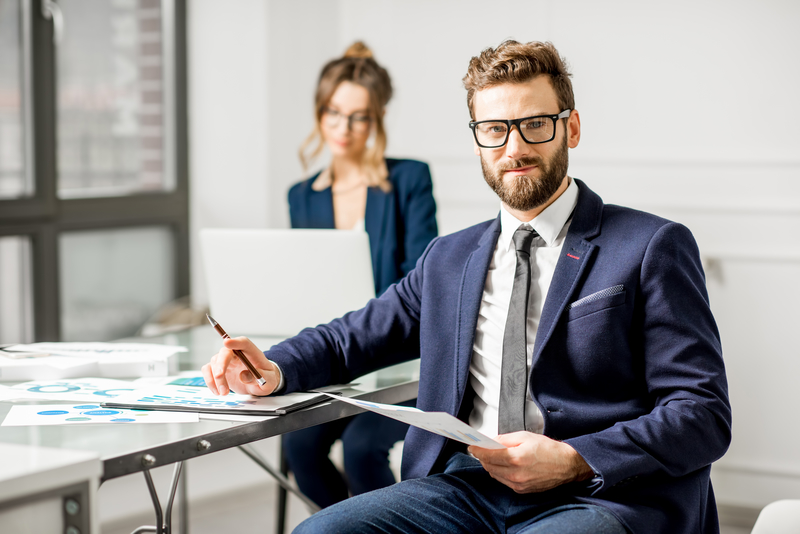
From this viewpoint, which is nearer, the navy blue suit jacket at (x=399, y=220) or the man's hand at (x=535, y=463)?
the man's hand at (x=535, y=463)

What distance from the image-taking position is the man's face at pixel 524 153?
1592 mm

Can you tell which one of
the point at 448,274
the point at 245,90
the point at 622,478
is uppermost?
the point at 245,90

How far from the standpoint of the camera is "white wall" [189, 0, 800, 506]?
2951 millimetres

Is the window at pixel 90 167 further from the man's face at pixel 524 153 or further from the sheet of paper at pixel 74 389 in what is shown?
the man's face at pixel 524 153

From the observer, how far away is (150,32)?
346 centimetres

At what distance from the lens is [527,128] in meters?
1.60

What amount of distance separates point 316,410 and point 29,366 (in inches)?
24.3

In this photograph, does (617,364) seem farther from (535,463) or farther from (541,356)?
(535,463)

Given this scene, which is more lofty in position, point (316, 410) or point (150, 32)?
point (150, 32)

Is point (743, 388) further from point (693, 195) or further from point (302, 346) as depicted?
point (302, 346)

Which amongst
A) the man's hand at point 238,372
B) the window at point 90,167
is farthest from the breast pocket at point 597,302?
the window at point 90,167

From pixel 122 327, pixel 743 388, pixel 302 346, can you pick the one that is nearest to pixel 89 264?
pixel 122 327

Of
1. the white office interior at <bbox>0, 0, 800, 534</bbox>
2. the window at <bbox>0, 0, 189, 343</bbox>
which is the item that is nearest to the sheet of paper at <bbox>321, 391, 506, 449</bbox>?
the white office interior at <bbox>0, 0, 800, 534</bbox>

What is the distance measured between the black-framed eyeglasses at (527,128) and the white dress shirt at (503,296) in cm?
12
